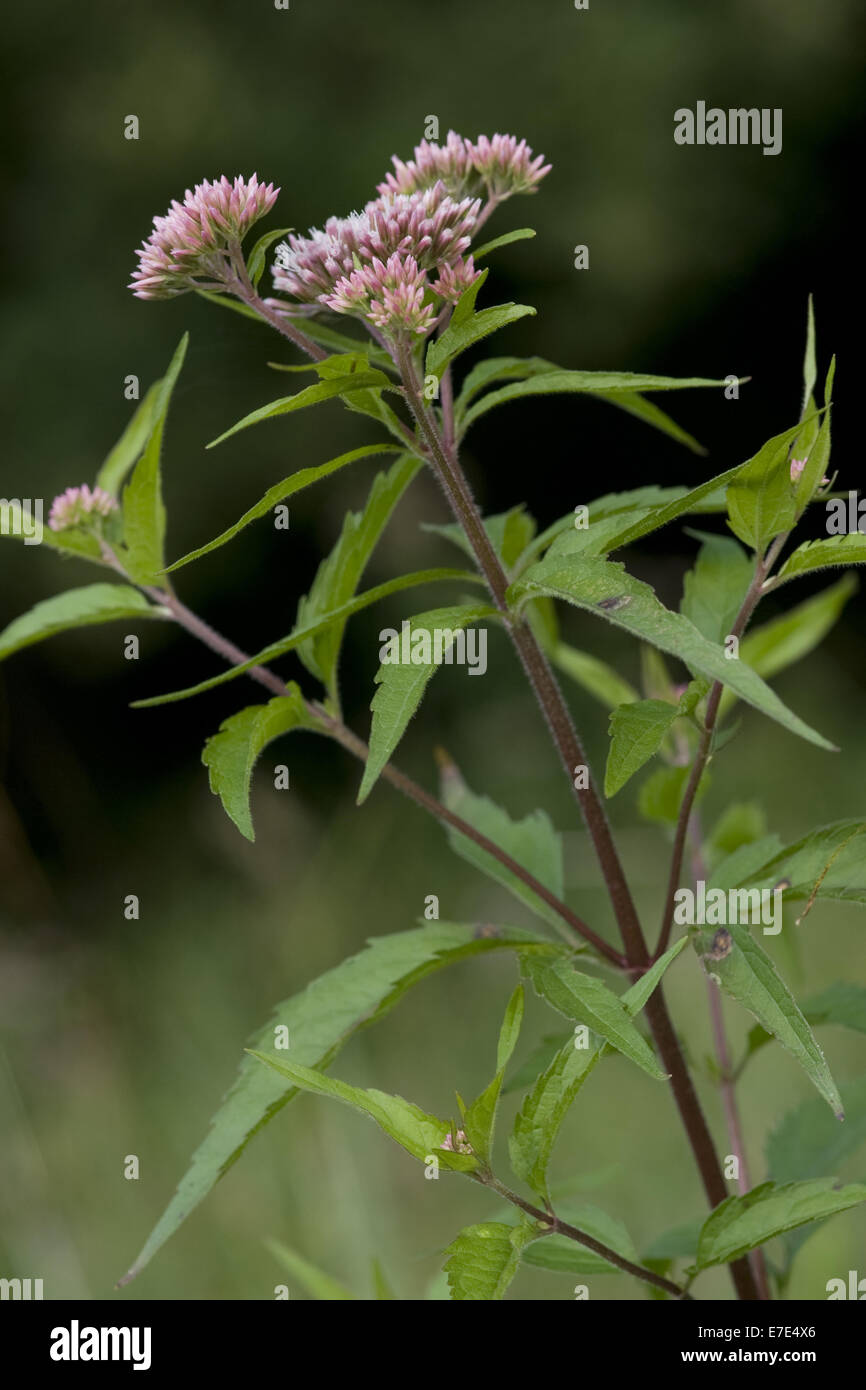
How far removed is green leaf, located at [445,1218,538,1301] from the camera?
75cm

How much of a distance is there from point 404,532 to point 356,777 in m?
0.94

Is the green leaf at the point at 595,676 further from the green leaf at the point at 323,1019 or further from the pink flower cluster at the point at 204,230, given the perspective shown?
the pink flower cluster at the point at 204,230

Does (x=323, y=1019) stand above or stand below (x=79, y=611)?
below

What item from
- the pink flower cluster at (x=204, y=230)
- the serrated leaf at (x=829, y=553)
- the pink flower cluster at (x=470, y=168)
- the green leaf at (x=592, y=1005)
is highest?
the pink flower cluster at (x=470, y=168)

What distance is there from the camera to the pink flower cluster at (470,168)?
0.97 metres

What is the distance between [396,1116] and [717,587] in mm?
448

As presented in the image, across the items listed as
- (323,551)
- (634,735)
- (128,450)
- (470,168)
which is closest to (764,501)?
(634,735)

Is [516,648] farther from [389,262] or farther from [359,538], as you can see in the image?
[389,262]

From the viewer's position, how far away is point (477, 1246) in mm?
767

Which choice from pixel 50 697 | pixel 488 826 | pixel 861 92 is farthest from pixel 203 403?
pixel 488 826

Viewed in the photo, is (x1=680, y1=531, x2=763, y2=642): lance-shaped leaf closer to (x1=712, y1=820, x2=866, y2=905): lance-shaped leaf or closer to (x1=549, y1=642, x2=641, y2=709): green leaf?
(x1=712, y1=820, x2=866, y2=905): lance-shaped leaf

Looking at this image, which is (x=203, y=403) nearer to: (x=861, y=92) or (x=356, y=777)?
Answer: (x=356, y=777)

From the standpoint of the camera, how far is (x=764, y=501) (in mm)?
811

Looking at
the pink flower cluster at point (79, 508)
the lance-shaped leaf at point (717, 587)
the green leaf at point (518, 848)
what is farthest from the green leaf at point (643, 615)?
the pink flower cluster at point (79, 508)
